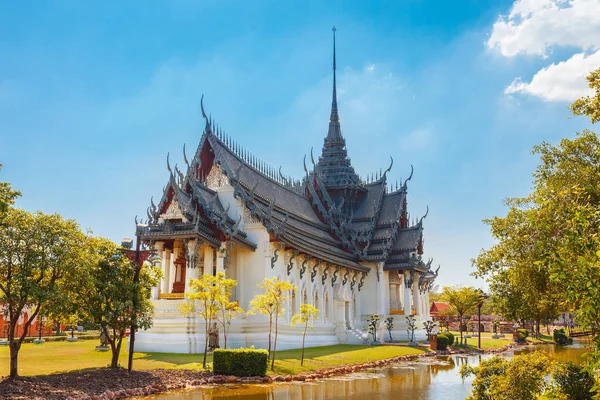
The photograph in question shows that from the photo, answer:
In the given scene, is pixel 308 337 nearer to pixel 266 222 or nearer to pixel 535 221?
pixel 266 222

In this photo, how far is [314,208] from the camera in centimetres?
4019

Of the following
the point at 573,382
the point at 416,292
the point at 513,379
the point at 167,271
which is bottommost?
the point at 573,382

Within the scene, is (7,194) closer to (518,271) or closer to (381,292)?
(518,271)

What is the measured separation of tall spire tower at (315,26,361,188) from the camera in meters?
43.4

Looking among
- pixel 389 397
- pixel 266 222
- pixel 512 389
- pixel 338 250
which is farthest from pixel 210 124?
pixel 512 389

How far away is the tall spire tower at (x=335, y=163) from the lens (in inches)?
1710

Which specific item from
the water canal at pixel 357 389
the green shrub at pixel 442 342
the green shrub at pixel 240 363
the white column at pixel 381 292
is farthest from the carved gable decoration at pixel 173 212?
the white column at pixel 381 292

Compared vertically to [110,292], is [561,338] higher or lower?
lower

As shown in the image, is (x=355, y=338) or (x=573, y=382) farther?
(x=355, y=338)

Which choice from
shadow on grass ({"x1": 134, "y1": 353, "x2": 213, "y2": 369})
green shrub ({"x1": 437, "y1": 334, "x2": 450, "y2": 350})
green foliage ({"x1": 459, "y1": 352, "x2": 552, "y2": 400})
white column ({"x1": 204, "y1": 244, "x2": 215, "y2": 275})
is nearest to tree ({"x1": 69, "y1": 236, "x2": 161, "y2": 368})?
shadow on grass ({"x1": 134, "y1": 353, "x2": 213, "y2": 369})

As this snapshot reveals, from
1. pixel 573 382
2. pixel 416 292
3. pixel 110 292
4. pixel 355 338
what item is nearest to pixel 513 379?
pixel 573 382

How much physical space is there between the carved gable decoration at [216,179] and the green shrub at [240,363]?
504 inches

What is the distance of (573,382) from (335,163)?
3633cm

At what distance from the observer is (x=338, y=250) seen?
3544 centimetres
